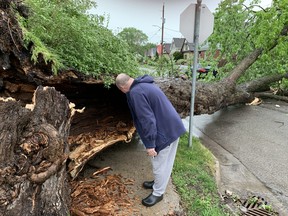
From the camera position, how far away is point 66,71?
3068mm

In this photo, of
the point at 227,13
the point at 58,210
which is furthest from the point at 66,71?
the point at 227,13

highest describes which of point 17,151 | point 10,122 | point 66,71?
point 66,71

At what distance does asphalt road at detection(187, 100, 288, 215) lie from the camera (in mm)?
4355

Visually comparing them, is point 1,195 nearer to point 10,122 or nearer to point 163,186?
point 10,122

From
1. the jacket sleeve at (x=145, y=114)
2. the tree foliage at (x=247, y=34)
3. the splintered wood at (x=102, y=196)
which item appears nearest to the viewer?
the jacket sleeve at (x=145, y=114)

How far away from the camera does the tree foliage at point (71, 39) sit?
2996 millimetres

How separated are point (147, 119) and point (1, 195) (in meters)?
1.47

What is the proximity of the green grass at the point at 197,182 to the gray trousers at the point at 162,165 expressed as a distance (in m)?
0.43

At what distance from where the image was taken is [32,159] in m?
2.11

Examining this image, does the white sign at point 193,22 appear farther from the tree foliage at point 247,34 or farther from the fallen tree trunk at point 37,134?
the tree foliage at point 247,34

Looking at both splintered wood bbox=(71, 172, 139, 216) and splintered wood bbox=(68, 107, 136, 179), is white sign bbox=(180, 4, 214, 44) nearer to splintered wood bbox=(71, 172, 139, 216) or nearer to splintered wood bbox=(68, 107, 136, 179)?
splintered wood bbox=(68, 107, 136, 179)

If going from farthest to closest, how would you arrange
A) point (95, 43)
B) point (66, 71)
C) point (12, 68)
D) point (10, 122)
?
point (95, 43) → point (66, 71) → point (12, 68) → point (10, 122)

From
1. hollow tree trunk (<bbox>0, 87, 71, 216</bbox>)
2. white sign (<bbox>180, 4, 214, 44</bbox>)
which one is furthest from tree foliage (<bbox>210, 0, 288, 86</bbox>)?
hollow tree trunk (<bbox>0, 87, 71, 216</bbox>)

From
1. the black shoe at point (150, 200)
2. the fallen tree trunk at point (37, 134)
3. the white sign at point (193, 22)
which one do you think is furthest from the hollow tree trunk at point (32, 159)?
the white sign at point (193, 22)
